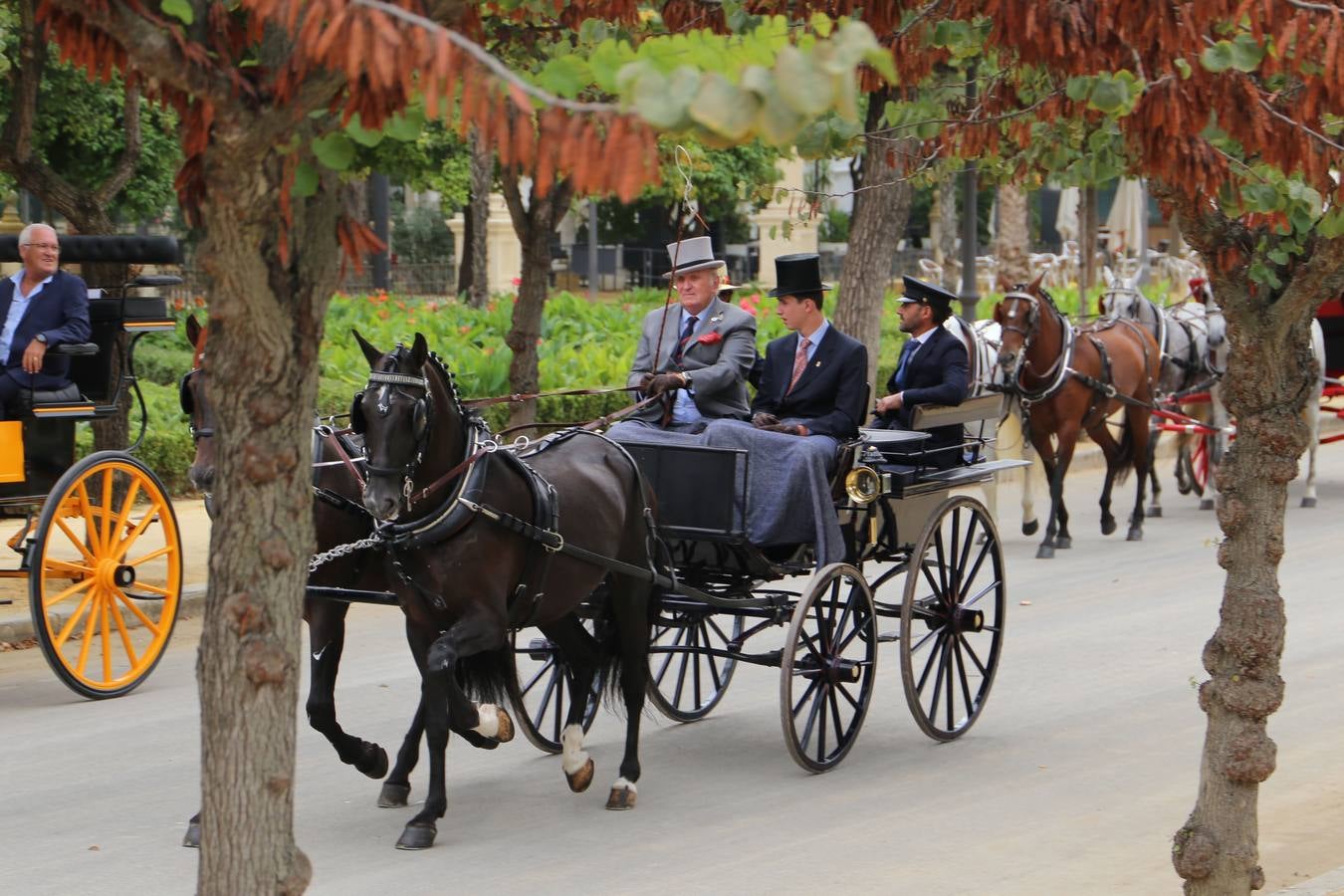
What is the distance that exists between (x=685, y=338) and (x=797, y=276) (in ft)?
2.05

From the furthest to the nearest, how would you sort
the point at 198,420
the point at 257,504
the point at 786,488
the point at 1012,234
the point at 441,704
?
the point at 1012,234 < the point at 198,420 < the point at 786,488 < the point at 441,704 < the point at 257,504

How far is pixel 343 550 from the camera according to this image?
Answer: 7.21 metres

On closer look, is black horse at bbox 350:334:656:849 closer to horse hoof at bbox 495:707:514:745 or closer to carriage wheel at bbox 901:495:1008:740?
horse hoof at bbox 495:707:514:745

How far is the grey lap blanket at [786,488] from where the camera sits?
8.24m

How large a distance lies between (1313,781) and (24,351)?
662 centimetres

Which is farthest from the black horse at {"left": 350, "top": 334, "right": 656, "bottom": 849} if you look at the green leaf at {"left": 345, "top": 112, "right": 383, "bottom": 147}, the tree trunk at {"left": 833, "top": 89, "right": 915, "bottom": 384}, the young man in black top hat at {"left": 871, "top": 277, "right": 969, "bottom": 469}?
the tree trunk at {"left": 833, "top": 89, "right": 915, "bottom": 384}

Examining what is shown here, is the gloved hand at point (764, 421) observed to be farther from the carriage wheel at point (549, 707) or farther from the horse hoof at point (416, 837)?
the horse hoof at point (416, 837)

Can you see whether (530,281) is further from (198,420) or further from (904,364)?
(198,420)

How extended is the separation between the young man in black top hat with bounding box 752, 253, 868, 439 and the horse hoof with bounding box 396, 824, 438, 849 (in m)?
2.69

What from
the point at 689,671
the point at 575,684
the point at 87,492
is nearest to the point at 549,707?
the point at 689,671

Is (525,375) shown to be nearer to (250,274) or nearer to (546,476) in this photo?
(546,476)

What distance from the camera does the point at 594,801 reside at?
780cm

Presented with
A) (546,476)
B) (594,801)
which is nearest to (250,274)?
(546,476)

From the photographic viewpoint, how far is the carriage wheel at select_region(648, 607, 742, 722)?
8.55m
